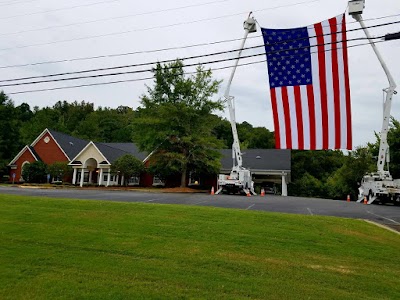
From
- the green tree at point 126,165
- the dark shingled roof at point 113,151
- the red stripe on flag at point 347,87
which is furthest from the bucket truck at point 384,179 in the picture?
the dark shingled roof at point 113,151

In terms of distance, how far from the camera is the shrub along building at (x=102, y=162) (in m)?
39.7

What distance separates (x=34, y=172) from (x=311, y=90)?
35.7 metres

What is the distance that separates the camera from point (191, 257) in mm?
6785

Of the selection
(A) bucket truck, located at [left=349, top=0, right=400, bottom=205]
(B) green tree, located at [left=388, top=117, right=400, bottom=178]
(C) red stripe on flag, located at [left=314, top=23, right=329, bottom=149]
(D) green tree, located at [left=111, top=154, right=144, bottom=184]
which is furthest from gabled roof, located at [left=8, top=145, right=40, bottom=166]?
(B) green tree, located at [left=388, top=117, right=400, bottom=178]

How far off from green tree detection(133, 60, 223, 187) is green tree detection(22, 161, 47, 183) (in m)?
14.1

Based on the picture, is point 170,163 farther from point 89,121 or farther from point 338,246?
point 89,121

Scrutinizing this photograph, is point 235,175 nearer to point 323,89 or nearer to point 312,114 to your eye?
point 312,114

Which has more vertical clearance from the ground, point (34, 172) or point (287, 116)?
point (287, 116)

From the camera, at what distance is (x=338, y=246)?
8.17 meters

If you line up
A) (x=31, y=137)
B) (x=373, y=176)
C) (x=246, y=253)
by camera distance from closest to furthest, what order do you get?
(x=246, y=253) < (x=373, y=176) < (x=31, y=137)

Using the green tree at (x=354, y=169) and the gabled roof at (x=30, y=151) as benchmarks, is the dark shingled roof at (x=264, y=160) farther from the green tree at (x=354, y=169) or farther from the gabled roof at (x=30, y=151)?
the gabled roof at (x=30, y=151)

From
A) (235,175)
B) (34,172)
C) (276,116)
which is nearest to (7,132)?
(34,172)

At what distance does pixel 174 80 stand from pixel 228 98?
1301 centimetres

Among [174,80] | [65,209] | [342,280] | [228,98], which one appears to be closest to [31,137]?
[174,80]
